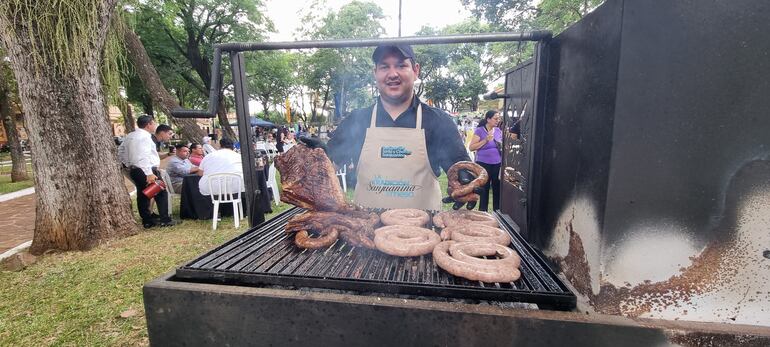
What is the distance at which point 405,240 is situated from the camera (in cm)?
199

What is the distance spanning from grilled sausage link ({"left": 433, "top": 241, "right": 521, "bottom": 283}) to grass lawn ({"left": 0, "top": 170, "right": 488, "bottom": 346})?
3133 mm

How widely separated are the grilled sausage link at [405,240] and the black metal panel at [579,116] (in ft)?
2.27

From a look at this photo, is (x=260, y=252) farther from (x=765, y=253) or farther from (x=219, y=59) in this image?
(x=765, y=253)

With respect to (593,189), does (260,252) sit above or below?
below

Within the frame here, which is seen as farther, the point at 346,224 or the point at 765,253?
the point at 346,224

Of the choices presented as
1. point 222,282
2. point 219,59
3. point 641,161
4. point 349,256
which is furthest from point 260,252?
point 641,161

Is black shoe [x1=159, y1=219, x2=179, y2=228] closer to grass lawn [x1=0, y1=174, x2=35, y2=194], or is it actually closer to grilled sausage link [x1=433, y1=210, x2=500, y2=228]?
grilled sausage link [x1=433, y1=210, x2=500, y2=228]

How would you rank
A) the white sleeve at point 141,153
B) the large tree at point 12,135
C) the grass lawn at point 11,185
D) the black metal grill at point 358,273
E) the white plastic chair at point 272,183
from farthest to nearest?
1. the large tree at point 12,135
2. the grass lawn at point 11,185
3. the white plastic chair at point 272,183
4. the white sleeve at point 141,153
5. the black metal grill at point 358,273

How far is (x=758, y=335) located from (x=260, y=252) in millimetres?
2313

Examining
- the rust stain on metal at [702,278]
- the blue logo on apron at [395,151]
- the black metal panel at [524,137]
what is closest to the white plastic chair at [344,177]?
the blue logo on apron at [395,151]

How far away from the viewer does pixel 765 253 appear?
1298 millimetres

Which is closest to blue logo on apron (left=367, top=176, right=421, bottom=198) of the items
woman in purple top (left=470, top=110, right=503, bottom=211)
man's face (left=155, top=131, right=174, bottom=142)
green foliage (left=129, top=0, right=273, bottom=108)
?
woman in purple top (left=470, top=110, right=503, bottom=211)

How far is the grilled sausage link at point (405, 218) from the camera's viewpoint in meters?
2.38

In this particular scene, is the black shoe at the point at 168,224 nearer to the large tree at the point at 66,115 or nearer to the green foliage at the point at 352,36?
the large tree at the point at 66,115
